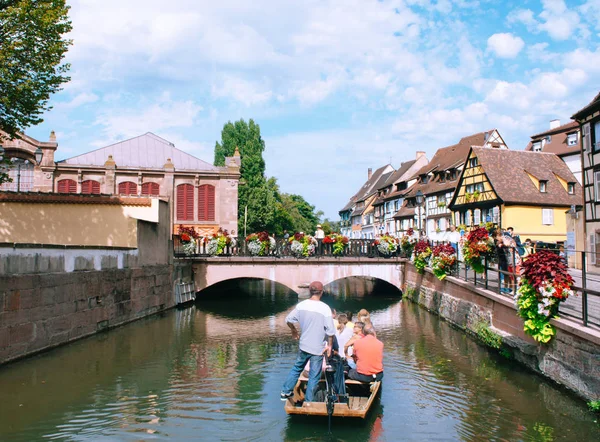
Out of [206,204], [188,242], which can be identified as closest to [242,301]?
[188,242]

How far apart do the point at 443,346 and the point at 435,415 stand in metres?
6.30

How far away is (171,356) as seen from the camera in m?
13.5

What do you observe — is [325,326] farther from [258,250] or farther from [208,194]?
[208,194]

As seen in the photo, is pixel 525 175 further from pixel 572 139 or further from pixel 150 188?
pixel 150 188

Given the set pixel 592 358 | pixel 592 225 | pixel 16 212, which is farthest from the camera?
pixel 592 225

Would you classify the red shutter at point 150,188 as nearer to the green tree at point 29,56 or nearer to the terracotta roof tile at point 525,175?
the green tree at point 29,56

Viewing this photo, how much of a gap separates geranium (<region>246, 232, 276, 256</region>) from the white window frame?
64.8 feet

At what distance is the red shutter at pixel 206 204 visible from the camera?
35.5 m

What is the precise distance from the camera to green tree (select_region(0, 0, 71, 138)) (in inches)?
571

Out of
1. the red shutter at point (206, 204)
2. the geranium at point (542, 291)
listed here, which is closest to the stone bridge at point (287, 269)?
the red shutter at point (206, 204)

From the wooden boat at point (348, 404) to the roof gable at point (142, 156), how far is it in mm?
28922

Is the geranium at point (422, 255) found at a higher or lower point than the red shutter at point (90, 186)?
lower

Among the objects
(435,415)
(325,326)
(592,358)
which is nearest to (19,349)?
(325,326)

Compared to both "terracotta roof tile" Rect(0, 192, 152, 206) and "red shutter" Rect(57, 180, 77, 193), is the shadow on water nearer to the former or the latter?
"terracotta roof tile" Rect(0, 192, 152, 206)
